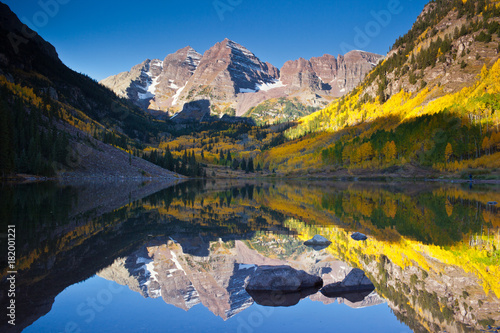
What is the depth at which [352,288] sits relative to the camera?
9633mm

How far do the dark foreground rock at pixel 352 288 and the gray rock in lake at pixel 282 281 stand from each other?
54 cm

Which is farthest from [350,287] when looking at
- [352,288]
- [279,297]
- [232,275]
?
[232,275]

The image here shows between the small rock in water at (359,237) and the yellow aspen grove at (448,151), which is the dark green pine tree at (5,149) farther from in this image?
the yellow aspen grove at (448,151)

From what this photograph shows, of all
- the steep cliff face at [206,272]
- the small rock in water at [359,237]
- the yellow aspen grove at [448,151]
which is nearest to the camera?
the steep cliff face at [206,272]

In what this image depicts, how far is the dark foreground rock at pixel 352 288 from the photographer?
9312mm

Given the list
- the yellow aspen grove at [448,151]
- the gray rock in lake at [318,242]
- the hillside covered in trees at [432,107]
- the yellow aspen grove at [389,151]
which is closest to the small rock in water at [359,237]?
the gray rock in lake at [318,242]

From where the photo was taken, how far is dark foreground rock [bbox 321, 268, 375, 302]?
931cm

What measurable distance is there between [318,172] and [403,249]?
126 metres

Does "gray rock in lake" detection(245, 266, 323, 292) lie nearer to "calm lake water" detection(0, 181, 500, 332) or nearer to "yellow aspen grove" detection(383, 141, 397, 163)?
"calm lake water" detection(0, 181, 500, 332)

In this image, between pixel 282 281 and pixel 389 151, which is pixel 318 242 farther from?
pixel 389 151

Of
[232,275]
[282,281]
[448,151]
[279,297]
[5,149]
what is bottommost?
[232,275]

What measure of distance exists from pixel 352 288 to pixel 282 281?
7.57 feet

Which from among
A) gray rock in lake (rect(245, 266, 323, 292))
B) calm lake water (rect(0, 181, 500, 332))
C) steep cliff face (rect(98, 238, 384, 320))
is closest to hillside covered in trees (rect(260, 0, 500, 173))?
calm lake water (rect(0, 181, 500, 332))

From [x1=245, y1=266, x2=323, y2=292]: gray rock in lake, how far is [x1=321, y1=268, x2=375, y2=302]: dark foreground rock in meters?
0.54
